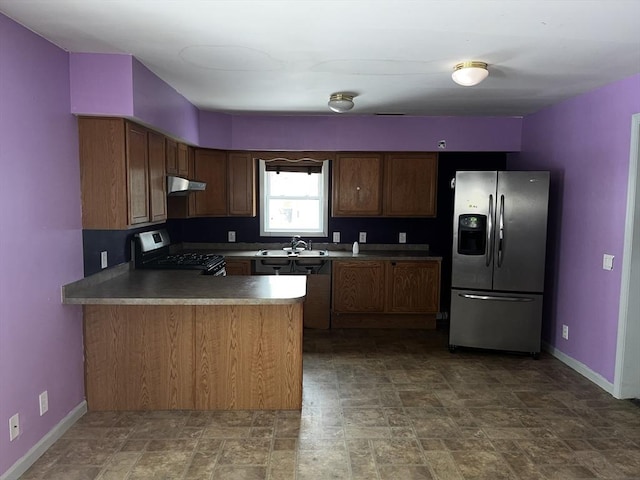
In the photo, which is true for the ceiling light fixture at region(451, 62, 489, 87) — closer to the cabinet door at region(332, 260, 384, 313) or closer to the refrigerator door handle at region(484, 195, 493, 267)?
the refrigerator door handle at region(484, 195, 493, 267)

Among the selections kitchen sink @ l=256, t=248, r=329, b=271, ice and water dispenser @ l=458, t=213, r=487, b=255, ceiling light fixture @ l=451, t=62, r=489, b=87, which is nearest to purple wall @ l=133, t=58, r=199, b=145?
kitchen sink @ l=256, t=248, r=329, b=271

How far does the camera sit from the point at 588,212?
13.0 feet

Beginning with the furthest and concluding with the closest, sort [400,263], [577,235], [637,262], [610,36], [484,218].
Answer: [400,263]
[484,218]
[577,235]
[637,262]
[610,36]

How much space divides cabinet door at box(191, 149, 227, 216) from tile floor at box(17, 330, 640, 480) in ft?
7.67

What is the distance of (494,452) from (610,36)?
2488 mm

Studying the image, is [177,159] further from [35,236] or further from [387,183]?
[387,183]

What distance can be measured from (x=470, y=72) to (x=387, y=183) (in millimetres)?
2434

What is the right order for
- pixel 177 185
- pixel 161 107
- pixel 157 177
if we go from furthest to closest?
pixel 177 185 → pixel 157 177 → pixel 161 107

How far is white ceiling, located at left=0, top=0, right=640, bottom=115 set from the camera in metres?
2.22

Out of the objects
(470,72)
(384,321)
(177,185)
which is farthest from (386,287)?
(470,72)

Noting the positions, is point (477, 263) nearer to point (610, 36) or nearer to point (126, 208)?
point (610, 36)

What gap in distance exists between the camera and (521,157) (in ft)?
17.5

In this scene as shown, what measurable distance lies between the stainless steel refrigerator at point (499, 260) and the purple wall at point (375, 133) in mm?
1016

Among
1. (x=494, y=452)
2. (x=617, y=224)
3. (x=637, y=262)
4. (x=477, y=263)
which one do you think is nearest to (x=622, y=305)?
(x=637, y=262)
